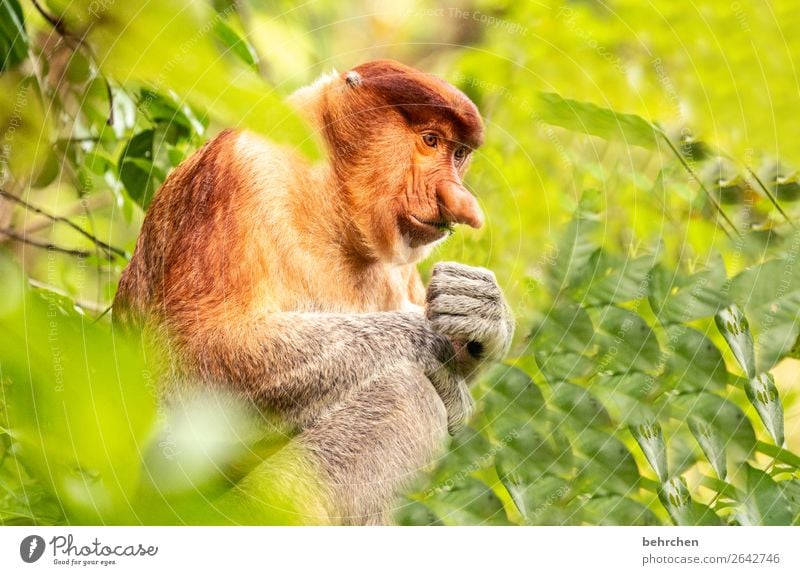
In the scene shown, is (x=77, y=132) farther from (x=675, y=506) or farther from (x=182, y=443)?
(x=675, y=506)

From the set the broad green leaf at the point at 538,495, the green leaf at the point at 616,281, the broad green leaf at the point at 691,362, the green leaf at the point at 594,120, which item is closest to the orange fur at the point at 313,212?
the green leaf at the point at 594,120

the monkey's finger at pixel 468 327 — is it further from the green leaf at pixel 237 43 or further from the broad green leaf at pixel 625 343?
the green leaf at pixel 237 43

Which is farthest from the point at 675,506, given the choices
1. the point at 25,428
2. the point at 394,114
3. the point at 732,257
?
the point at 25,428

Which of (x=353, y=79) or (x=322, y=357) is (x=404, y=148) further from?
(x=322, y=357)

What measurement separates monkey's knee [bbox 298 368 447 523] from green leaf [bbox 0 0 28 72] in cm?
101

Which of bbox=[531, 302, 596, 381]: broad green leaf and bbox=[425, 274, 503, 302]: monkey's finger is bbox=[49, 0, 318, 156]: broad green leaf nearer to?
bbox=[425, 274, 503, 302]: monkey's finger

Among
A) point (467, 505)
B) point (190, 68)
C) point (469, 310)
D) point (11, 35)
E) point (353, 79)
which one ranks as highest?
point (11, 35)

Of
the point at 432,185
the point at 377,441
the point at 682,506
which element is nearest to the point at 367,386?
the point at 377,441

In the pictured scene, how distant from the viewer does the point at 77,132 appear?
2119 mm

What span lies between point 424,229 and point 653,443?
754 mm

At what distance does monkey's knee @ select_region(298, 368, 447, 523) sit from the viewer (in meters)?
1.82

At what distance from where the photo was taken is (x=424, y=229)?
6.23 ft

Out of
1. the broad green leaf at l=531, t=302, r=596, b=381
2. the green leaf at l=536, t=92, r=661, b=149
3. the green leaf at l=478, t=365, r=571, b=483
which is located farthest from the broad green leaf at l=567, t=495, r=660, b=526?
the green leaf at l=536, t=92, r=661, b=149
